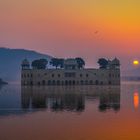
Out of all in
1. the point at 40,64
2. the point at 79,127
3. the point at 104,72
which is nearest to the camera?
the point at 79,127

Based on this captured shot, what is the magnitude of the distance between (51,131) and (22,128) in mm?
2661

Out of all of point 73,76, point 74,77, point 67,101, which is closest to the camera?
point 67,101

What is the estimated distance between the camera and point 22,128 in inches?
1140

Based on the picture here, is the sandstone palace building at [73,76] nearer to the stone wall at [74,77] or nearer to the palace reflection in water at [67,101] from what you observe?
the stone wall at [74,77]

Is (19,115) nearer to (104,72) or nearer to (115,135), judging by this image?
(115,135)

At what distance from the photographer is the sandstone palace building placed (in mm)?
136375

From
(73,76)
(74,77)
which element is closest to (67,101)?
(73,76)

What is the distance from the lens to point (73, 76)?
13650cm

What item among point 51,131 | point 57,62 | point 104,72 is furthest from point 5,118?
point 57,62

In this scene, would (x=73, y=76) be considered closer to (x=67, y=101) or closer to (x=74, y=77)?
(x=74, y=77)

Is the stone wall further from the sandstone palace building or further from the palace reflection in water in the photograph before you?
the palace reflection in water

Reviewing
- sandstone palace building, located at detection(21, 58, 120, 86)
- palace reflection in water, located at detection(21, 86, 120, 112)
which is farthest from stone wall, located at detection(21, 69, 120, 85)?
palace reflection in water, located at detection(21, 86, 120, 112)

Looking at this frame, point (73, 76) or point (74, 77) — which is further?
point (74, 77)

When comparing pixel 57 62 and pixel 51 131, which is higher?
pixel 57 62
